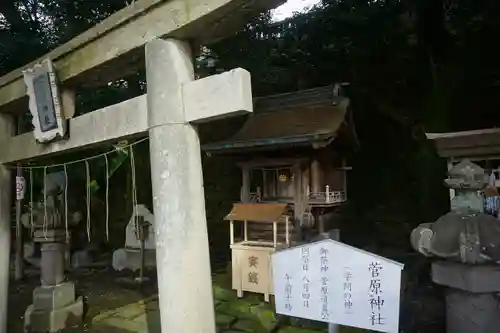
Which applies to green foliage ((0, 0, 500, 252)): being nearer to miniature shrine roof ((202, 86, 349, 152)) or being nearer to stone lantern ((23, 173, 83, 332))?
miniature shrine roof ((202, 86, 349, 152))

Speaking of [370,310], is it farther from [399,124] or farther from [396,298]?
[399,124]

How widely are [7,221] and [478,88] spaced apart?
1003 centimetres

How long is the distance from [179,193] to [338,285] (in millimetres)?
1439

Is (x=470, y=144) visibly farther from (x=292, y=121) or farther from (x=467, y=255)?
(x=467, y=255)

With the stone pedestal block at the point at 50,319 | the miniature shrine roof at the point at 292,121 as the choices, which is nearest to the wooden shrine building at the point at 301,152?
the miniature shrine roof at the point at 292,121

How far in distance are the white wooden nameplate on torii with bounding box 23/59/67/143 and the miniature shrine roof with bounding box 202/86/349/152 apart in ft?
10.7

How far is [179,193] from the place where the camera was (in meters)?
2.86

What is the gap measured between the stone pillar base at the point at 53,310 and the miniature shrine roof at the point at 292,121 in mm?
3134

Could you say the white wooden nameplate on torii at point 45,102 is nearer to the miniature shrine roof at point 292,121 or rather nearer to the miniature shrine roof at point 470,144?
the miniature shrine roof at point 292,121

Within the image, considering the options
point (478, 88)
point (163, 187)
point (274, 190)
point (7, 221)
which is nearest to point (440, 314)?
point (274, 190)

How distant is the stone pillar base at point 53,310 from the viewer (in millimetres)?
5695

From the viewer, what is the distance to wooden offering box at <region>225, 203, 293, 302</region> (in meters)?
6.43

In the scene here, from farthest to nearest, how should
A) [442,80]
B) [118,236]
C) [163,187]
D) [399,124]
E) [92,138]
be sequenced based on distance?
[118,236] → [399,124] → [442,80] → [92,138] → [163,187]

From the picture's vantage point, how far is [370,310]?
10.1 feet
